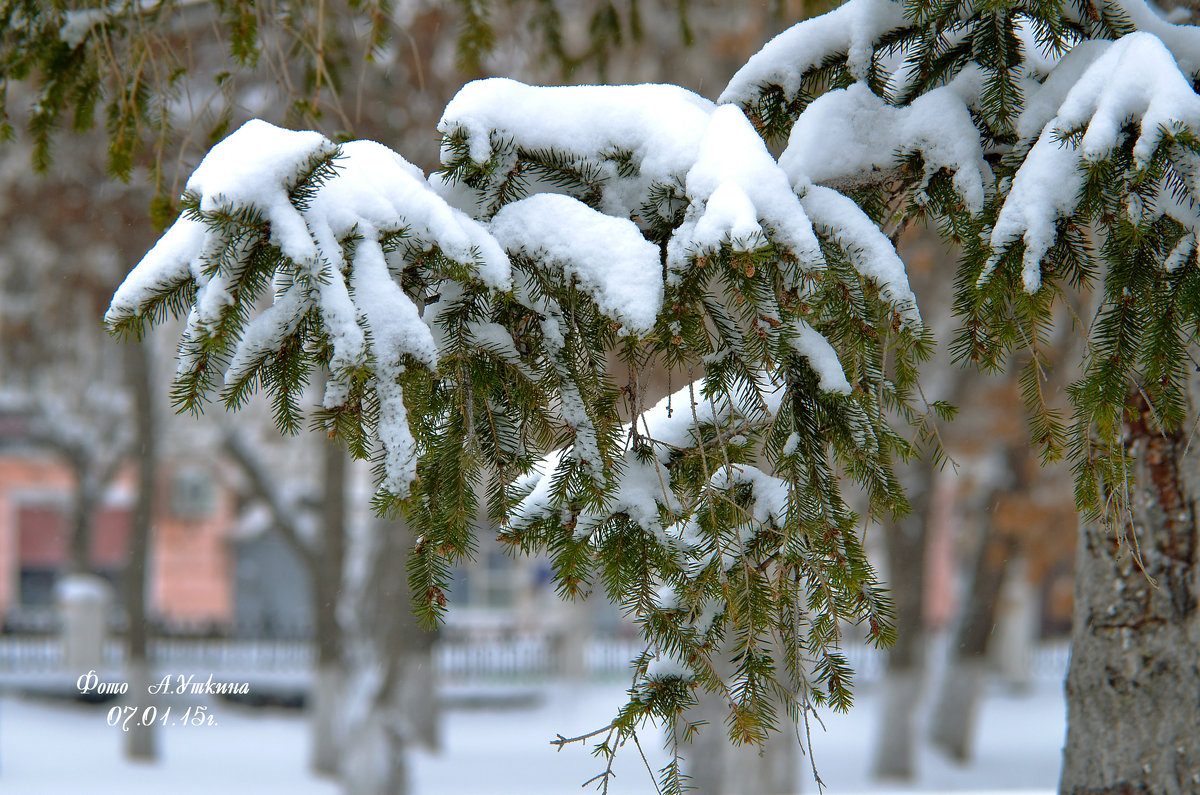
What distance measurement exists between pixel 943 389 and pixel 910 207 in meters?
9.66

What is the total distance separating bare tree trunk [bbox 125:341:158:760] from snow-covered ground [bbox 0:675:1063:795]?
386 mm

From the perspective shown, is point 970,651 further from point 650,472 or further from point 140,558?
point 650,472

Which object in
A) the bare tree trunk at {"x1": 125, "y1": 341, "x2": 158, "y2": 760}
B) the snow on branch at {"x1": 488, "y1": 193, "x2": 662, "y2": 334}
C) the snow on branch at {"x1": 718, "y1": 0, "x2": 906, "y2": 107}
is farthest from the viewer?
the bare tree trunk at {"x1": 125, "y1": 341, "x2": 158, "y2": 760}

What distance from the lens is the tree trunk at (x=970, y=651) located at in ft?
40.8

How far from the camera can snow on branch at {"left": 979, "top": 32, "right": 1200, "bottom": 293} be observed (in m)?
1.79

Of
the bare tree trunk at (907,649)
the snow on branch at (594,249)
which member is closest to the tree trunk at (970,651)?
the bare tree trunk at (907,649)

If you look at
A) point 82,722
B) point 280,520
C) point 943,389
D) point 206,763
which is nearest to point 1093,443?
point 943,389

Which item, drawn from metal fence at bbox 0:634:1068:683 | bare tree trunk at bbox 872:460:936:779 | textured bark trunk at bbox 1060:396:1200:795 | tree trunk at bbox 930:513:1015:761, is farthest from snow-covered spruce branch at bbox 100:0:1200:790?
metal fence at bbox 0:634:1068:683

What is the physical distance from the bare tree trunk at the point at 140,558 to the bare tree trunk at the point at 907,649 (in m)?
8.08

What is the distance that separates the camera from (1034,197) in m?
1.90

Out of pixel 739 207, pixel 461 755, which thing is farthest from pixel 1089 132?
pixel 461 755

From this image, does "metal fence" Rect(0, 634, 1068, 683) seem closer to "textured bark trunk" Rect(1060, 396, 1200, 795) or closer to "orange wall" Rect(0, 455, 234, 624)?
"orange wall" Rect(0, 455, 234, 624)

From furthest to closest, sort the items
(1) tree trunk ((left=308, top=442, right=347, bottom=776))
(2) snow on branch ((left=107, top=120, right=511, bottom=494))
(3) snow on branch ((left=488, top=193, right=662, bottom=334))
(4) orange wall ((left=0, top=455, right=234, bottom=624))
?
(4) orange wall ((left=0, top=455, right=234, bottom=624)) → (1) tree trunk ((left=308, top=442, right=347, bottom=776)) → (3) snow on branch ((left=488, top=193, right=662, bottom=334)) → (2) snow on branch ((left=107, top=120, right=511, bottom=494))

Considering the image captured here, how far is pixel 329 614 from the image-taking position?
10.4 meters
